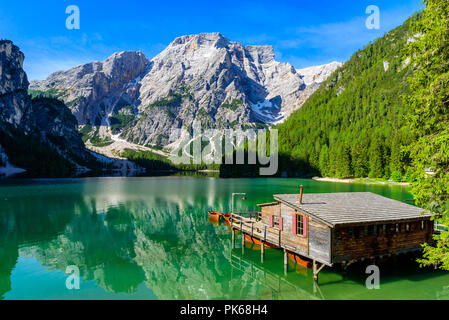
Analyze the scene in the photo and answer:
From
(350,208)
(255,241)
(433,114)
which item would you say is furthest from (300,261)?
(433,114)

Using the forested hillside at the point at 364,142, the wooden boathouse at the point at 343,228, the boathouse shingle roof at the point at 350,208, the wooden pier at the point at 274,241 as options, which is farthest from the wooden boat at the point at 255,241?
the forested hillside at the point at 364,142

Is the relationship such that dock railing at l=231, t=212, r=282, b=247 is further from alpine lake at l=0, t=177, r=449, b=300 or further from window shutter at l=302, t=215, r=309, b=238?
window shutter at l=302, t=215, r=309, b=238

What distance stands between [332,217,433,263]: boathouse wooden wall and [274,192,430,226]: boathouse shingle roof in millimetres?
726

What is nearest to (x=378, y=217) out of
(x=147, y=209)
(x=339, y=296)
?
(x=339, y=296)

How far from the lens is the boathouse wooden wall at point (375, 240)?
2150 cm

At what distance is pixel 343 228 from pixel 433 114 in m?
10.3

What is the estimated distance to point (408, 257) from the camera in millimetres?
27891

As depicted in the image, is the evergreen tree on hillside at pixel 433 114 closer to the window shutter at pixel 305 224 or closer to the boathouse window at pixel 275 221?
the window shutter at pixel 305 224

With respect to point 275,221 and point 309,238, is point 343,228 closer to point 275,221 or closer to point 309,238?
point 309,238

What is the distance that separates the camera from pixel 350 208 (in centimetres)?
2414

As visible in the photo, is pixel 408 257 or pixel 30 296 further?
pixel 408 257

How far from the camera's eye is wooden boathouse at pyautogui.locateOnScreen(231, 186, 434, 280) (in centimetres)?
2151
